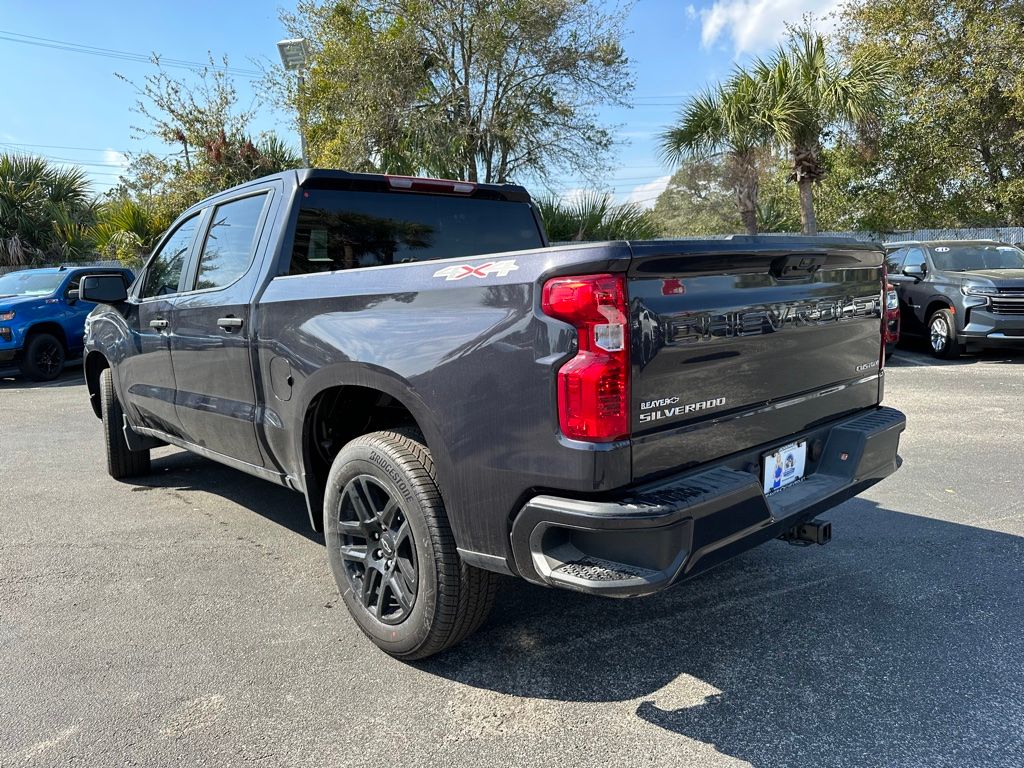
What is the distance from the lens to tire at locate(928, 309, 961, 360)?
10.7 m

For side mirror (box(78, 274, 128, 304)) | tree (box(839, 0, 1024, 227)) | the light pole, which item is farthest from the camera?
tree (box(839, 0, 1024, 227))

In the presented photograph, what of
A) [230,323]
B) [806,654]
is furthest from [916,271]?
[230,323]

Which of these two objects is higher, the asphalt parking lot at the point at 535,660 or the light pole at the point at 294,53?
the light pole at the point at 294,53

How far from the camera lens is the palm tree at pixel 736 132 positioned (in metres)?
14.7

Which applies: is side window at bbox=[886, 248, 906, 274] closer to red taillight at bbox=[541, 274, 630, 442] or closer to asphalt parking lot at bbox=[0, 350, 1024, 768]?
asphalt parking lot at bbox=[0, 350, 1024, 768]

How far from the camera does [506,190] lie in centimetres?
442

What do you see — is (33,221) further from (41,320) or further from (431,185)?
(431,185)

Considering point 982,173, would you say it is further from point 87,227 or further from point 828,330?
point 87,227

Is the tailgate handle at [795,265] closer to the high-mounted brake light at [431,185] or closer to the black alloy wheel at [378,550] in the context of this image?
the black alloy wheel at [378,550]

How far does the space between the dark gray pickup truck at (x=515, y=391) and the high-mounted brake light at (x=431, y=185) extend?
0.06 feet

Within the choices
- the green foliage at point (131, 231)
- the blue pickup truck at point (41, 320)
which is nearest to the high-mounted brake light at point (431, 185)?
the blue pickup truck at point (41, 320)

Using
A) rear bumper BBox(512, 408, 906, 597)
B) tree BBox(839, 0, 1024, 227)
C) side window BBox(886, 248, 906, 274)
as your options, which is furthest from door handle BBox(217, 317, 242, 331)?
tree BBox(839, 0, 1024, 227)

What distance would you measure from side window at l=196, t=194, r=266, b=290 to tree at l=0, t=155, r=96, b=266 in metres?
17.9

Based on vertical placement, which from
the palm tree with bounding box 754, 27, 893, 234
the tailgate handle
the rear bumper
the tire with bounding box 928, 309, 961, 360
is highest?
the palm tree with bounding box 754, 27, 893, 234
